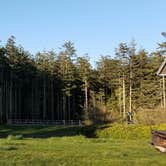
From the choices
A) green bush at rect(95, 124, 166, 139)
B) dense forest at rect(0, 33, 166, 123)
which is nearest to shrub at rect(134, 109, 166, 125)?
green bush at rect(95, 124, 166, 139)

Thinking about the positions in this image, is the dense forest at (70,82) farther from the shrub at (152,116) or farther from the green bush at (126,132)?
the green bush at (126,132)

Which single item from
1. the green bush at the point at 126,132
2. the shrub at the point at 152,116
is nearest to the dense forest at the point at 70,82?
the shrub at the point at 152,116

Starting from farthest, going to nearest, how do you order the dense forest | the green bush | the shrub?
the dense forest, the shrub, the green bush

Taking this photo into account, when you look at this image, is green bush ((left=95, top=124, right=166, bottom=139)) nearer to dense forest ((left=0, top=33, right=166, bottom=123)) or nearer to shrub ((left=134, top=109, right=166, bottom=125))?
shrub ((left=134, top=109, right=166, bottom=125))

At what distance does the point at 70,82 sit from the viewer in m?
73.2

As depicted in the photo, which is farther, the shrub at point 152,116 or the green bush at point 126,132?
the shrub at point 152,116

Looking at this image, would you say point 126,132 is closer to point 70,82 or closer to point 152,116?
point 152,116

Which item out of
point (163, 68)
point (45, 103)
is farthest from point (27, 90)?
point (163, 68)

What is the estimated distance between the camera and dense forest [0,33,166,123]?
6862cm

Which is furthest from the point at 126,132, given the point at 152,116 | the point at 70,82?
the point at 70,82

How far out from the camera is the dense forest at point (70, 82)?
68.6m

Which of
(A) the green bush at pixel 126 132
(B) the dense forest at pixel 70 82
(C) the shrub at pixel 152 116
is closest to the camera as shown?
(A) the green bush at pixel 126 132

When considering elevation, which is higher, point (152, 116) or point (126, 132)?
point (152, 116)

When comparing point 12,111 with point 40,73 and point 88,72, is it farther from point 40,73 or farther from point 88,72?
point 88,72
